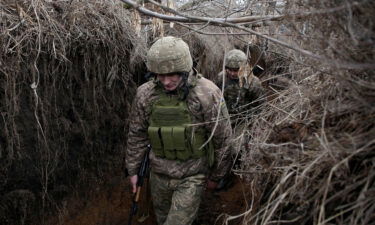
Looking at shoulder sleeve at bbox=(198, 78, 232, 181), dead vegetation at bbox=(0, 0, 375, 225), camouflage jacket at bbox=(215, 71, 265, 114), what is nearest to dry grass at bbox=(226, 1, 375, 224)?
dead vegetation at bbox=(0, 0, 375, 225)

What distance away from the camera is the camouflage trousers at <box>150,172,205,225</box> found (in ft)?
11.9

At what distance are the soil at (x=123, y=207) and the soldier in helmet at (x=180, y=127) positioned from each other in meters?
1.31

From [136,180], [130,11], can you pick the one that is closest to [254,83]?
[130,11]

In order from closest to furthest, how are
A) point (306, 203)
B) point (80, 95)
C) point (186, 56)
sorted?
point (306, 203) < point (186, 56) < point (80, 95)

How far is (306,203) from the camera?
1.81m

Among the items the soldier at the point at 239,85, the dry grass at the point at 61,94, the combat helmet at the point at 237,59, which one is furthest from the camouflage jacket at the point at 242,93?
the dry grass at the point at 61,94

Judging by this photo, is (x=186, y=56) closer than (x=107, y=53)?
Yes

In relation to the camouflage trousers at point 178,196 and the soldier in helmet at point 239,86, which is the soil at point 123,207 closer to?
the soldier in helmet at point 239,86

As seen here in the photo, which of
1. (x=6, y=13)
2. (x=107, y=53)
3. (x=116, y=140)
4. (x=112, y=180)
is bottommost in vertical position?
(x=112, y=180)

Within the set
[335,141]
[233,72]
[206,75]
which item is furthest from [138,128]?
[206,75]

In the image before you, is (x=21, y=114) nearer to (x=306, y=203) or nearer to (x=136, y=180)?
(x=136, y=180)

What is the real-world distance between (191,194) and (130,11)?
298 centimetres

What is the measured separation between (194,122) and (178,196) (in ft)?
2.41

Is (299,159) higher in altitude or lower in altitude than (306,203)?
higher
